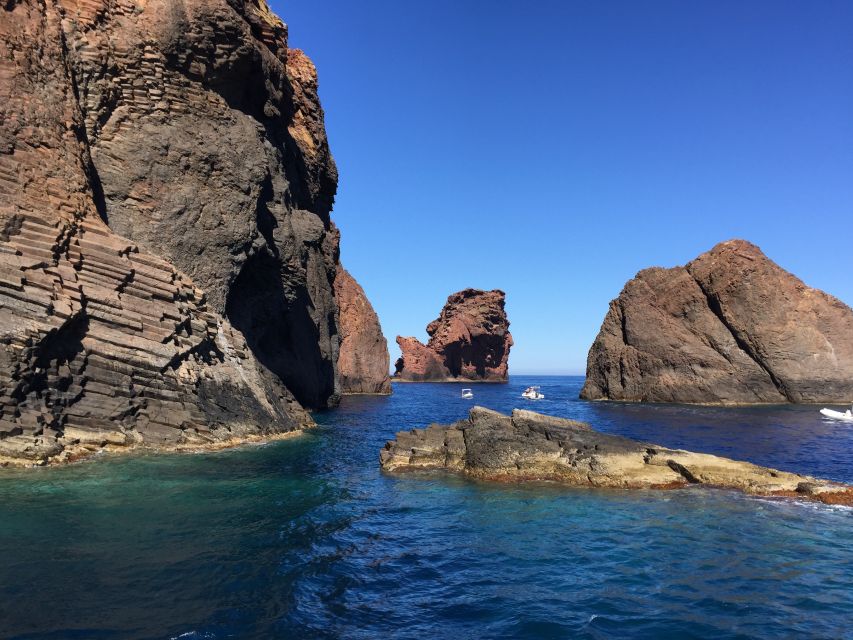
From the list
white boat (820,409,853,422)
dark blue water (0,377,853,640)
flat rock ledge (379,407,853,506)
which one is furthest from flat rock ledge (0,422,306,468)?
white boat (820,409,853,422)

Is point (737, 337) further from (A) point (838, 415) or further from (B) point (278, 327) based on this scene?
(B) point (278, 327)

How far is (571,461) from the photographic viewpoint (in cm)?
2189

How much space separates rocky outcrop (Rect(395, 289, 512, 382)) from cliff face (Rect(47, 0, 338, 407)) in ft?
369

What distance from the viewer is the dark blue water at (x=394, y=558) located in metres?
9.76

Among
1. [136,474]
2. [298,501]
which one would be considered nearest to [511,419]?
[298,501]

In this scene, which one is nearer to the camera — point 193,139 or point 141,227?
point 141,227

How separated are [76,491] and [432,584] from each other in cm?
1255

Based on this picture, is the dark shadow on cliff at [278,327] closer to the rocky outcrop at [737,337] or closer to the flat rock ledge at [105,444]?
the flat rock ledge at [105,444]

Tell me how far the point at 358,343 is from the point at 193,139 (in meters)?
58.2

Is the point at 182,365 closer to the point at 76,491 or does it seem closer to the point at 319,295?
the point at 76,491

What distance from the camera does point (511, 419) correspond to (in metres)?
24.6

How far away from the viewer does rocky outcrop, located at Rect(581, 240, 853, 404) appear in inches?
2479

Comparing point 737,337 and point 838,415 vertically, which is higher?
point 737,337

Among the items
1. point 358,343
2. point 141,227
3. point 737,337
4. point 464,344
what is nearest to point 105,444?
point 141,227
